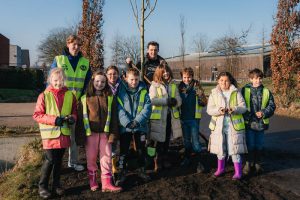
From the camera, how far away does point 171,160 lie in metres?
6.59

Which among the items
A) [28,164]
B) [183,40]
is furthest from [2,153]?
[183,40]

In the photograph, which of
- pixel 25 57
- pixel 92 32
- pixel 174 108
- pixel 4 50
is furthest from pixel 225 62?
pixel 25 57

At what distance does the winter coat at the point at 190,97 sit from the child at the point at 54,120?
6.72 ft

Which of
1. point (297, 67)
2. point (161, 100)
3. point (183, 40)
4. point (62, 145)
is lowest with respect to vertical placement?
point (62, 145)

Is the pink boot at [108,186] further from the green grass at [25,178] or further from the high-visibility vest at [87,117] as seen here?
the green grass at [25,178]

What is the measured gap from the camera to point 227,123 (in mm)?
5594

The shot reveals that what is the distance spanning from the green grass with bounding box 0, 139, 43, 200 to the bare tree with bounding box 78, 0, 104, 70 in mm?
5306

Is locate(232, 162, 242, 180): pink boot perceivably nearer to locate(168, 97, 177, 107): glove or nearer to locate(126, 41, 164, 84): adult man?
locate(168, 97, 177, 107): glove

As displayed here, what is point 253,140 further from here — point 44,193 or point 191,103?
point 44,193

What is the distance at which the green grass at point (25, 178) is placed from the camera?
5.00 m

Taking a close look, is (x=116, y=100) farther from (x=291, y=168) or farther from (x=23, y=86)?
(x=23, y=86)

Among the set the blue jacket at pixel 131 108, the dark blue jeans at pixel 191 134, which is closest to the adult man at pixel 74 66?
the blue jacket at pixel 131 108

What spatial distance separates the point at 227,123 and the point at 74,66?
2.46 metres

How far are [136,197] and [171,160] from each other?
1.95 meters
